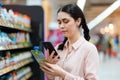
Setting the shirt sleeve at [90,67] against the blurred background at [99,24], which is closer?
the shirt sleeve at [90,67]

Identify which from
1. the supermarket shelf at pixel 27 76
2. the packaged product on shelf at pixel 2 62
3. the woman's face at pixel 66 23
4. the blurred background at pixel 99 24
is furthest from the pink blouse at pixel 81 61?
the supermarket shelf at pixel 27 76

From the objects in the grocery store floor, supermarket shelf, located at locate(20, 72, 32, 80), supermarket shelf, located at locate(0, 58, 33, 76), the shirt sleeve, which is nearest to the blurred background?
the grocery store floor

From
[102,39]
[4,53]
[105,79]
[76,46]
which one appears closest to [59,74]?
[76,46]

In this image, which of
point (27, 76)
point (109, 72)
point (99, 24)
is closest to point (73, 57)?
point (27, 76)

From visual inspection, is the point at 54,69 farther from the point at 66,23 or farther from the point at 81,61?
the point at 66,23

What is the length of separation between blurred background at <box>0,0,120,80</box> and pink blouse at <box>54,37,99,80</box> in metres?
0.99

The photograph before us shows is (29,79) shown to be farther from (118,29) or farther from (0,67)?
(118,29)

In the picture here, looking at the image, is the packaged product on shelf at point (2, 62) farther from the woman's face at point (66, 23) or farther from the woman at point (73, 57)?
the woman's face at point (66, 23)

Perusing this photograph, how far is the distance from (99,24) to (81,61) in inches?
521

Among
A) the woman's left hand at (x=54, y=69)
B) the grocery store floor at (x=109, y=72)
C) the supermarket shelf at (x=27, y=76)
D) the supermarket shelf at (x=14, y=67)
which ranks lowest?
the grocery store floor at (x=109, y=72)

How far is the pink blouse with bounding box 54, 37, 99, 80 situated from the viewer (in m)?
2.33

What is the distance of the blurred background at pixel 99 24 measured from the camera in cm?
349

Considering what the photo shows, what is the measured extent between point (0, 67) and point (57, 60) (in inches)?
45.2

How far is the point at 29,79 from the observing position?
17.4 ft
